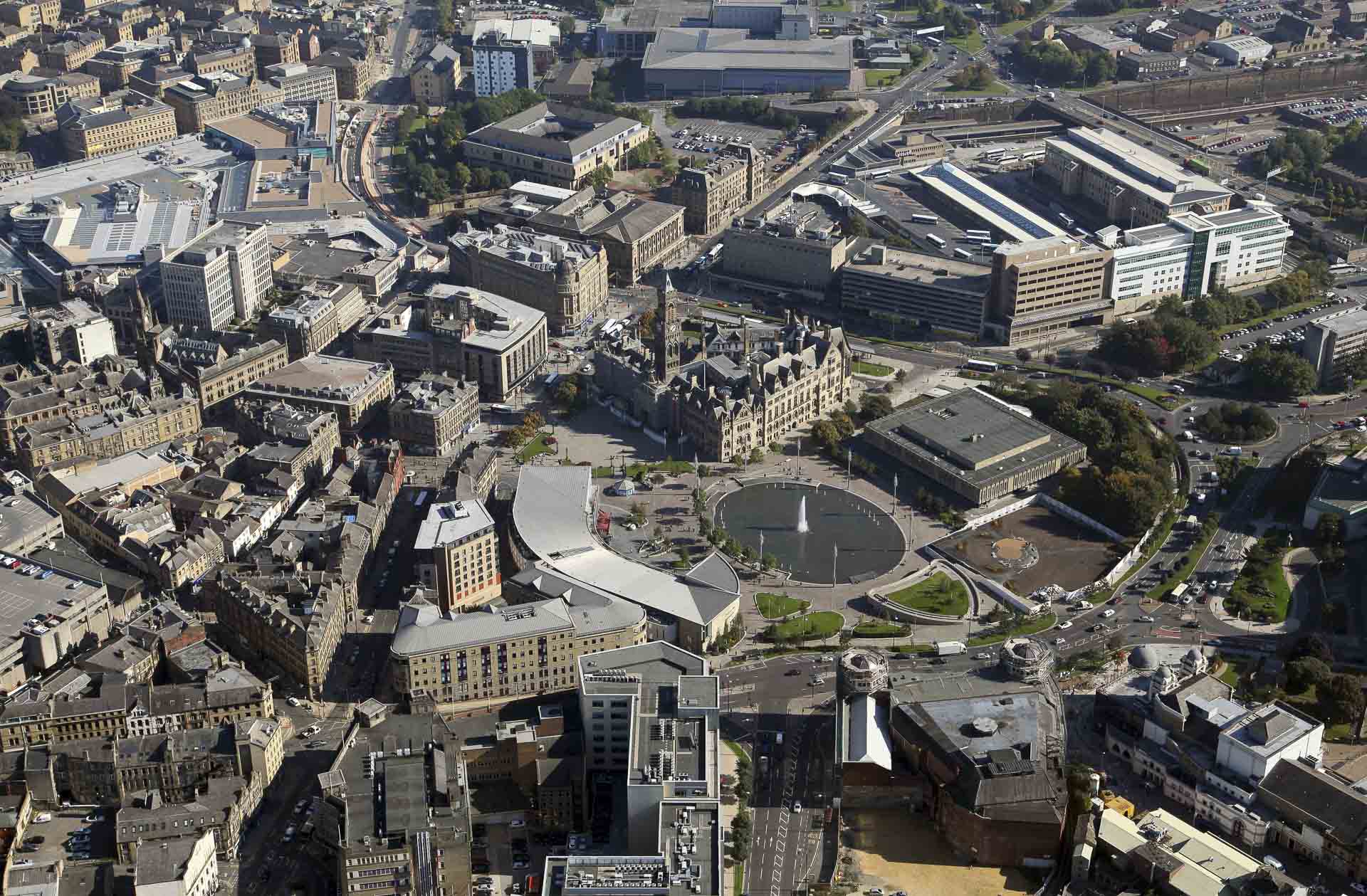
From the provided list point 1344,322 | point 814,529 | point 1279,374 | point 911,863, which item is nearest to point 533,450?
point 814,529

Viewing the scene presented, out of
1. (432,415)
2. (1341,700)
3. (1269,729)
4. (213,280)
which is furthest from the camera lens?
(213,280)

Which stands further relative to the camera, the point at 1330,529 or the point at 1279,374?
the point at 1279,374

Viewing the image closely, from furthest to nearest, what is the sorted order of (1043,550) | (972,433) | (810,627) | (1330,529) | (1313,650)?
(972,433) < (1043,550) < (1330,529) < (810,627) < (1313,650)

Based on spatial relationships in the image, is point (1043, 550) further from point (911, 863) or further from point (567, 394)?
point (567, 394)

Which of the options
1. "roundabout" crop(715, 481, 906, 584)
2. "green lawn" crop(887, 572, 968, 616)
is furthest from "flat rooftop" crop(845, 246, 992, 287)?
"green lawn" crop(887, 572, 968, 616)

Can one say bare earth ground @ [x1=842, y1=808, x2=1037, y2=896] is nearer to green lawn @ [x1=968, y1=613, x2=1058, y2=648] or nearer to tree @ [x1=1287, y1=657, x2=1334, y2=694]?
green lawn @ [x1=968, y1=613, x2=1058, y2=648]

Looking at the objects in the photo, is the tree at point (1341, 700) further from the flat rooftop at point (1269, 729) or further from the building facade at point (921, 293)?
the building facade at point (921, 293)

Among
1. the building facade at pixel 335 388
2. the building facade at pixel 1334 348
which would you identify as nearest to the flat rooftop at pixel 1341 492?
the building facade at pixel 1334 348
